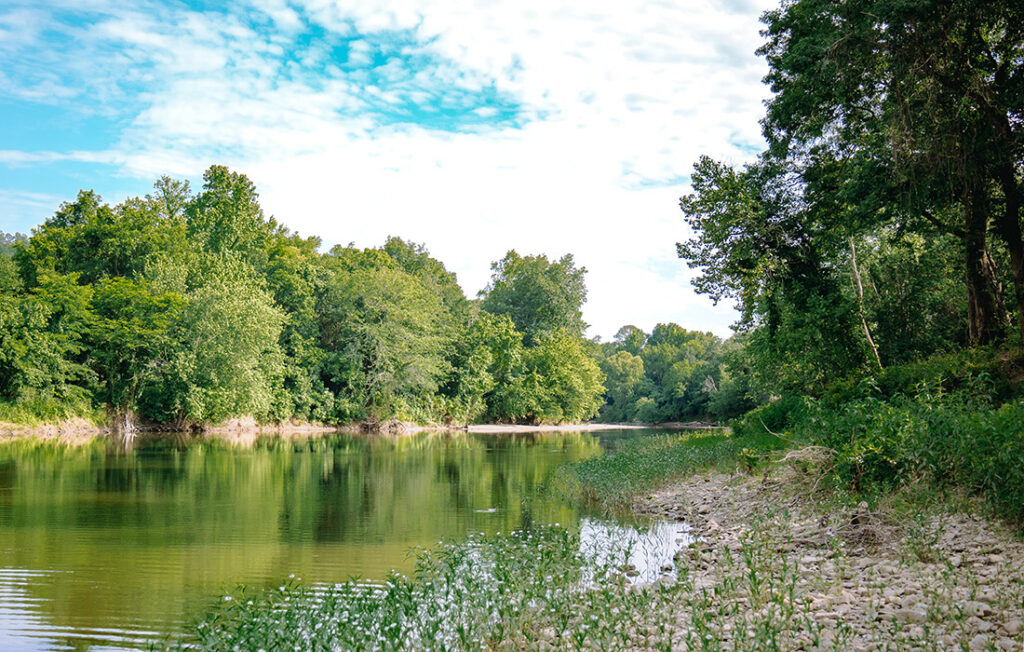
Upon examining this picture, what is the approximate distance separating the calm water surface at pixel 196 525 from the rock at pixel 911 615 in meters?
5.24

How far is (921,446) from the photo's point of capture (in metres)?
9.88

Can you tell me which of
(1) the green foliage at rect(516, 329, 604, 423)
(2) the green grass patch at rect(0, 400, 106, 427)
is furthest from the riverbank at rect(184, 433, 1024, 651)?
(1) the green foliage at rect(516, 329, 604, 423)

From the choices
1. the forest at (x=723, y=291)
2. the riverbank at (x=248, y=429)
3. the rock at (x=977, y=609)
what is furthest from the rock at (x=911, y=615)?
the riverbank at (x=248, y=429)

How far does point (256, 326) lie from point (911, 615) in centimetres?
4448

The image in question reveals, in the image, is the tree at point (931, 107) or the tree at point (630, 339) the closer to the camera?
the tree at point (931, 107)

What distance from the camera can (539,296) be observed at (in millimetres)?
81625

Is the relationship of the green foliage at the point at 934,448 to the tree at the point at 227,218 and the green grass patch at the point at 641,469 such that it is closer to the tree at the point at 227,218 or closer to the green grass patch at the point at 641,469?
the green grass patch at the point at 641,469

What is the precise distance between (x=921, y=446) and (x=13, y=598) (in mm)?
11309

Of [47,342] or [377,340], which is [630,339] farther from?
[47,342]

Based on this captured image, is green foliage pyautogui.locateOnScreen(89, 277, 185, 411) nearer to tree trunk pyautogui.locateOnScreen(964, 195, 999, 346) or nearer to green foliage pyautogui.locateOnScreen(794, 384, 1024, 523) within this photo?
tree trunk pyautogui.locateOnScreen(964, 195, 999, 346)

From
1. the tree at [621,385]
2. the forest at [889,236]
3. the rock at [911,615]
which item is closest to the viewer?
the rock at [911,615]

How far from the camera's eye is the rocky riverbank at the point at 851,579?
561cm

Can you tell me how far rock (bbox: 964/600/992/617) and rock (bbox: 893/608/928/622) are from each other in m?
0.31

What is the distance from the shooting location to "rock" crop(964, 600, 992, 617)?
5855 mm
